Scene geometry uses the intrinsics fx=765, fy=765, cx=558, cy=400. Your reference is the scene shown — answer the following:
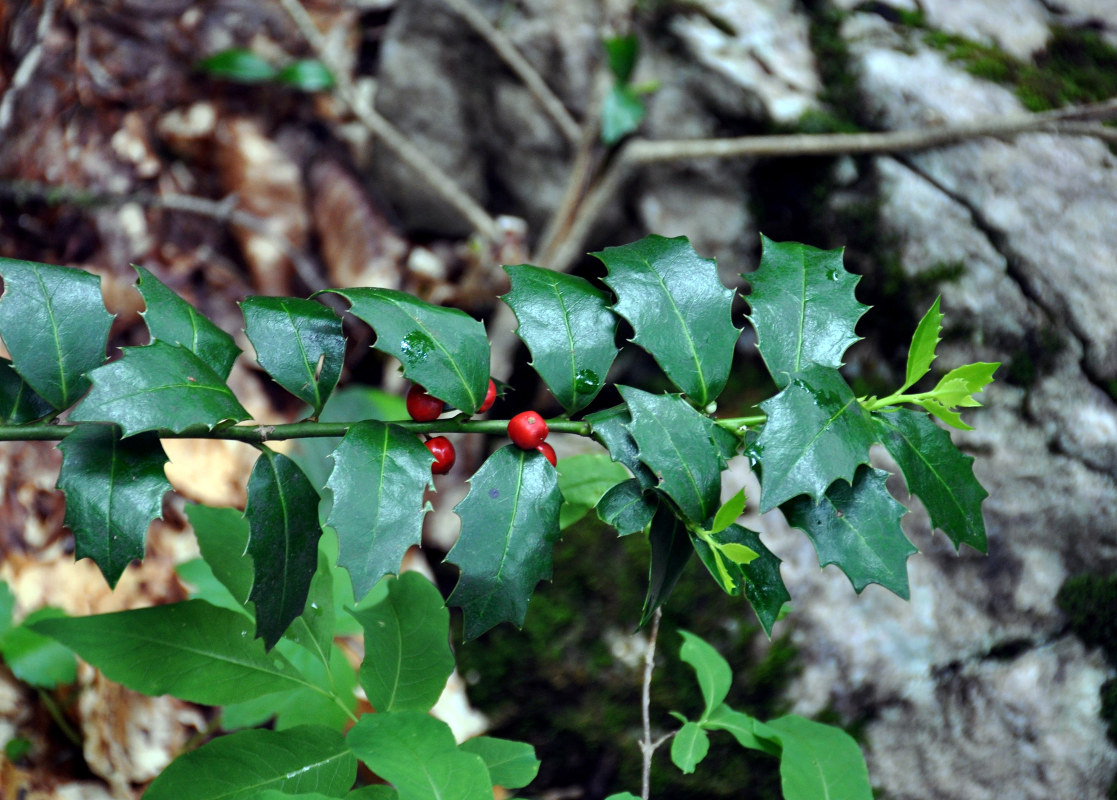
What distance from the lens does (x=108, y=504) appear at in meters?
0.82

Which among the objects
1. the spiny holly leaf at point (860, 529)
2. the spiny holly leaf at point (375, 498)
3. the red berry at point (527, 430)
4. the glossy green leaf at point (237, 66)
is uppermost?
the spiny holly leaf at point (860, 529)

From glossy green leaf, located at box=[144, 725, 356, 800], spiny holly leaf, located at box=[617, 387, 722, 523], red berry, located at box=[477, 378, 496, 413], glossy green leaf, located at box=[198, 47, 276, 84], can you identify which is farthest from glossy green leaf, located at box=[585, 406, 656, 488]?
glossy green leaf, located at box=[198, 47, 276, 84]

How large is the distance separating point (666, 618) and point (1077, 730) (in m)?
0.85

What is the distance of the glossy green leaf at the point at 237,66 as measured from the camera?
2584 millimetres

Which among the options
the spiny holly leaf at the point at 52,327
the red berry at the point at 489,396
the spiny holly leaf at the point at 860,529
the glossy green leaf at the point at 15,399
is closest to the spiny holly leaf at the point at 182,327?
the spiny holly leaf at the point at 52,327

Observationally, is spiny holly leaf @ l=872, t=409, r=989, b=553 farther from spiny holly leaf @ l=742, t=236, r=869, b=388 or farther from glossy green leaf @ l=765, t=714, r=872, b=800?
glossy green leaf @ l=765, t=714, r=872, b=800

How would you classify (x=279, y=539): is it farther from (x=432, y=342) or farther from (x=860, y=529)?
(x=860, y=529)

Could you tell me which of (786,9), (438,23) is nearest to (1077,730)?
(786,9)

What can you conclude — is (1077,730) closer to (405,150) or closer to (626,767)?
(626,767)

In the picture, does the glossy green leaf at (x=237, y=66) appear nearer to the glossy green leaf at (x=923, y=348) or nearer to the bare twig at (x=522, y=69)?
the bare twig at (x=522, y=69)

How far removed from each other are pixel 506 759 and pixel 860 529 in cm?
57

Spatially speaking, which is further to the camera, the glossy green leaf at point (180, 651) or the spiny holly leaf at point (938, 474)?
the glossy green leaf at point (180, 651)

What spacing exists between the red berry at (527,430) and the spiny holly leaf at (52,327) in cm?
48

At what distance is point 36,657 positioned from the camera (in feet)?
5.26
